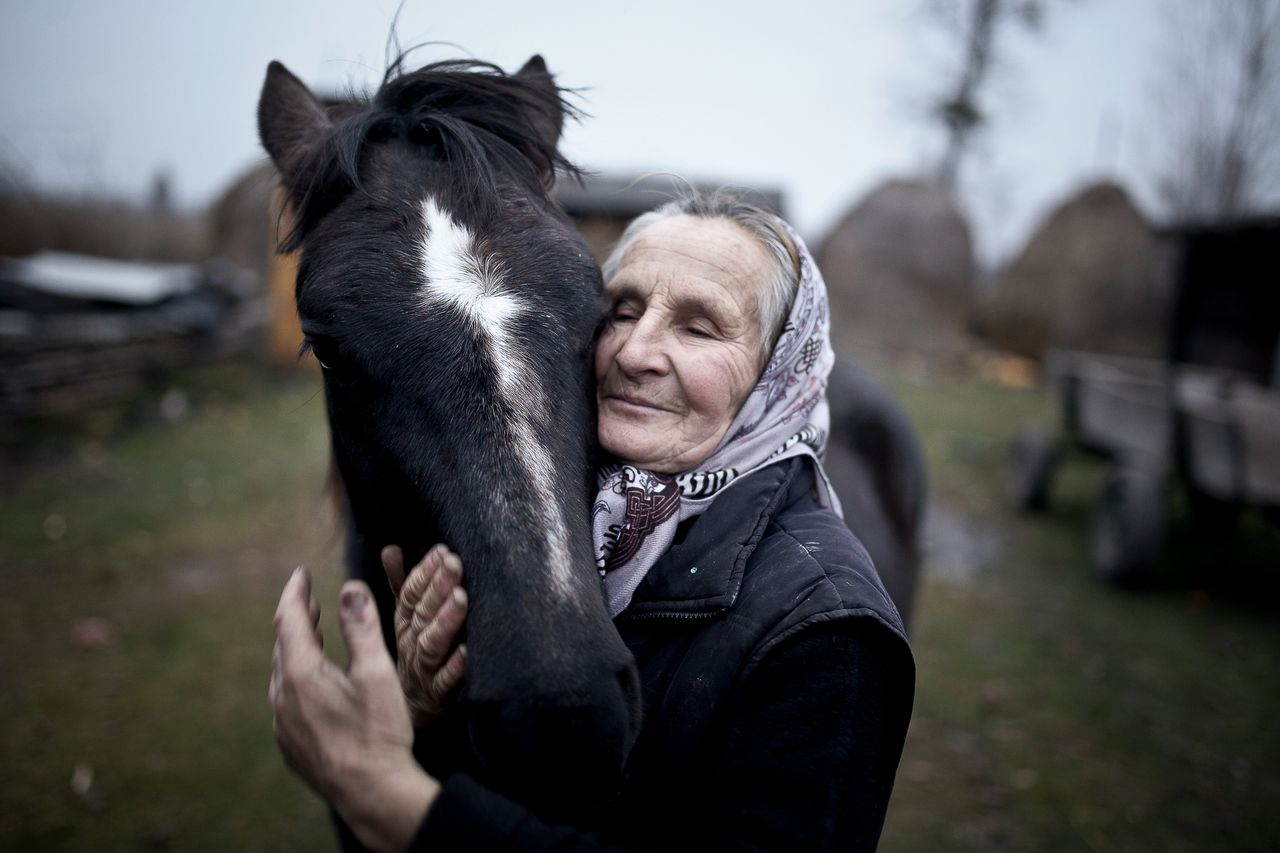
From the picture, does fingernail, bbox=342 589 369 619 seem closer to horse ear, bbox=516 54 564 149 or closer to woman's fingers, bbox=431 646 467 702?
Result: woman's fingers, bbox=431 646 467 702

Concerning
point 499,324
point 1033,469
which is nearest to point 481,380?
point 499,324

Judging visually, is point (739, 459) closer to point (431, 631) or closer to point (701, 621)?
point (701, 621)

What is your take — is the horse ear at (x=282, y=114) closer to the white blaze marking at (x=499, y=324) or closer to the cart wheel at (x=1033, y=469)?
the white blaze marking at (x=499, y=324)

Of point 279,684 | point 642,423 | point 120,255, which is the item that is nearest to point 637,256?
point 642,423

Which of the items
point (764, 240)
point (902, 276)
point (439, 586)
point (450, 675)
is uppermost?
point (764, 240)

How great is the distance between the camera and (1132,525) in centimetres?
539

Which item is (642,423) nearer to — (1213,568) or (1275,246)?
(1213,568)

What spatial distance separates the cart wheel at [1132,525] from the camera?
5387 mm

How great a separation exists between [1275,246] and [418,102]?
33.8ft

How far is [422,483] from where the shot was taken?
1.30 meters

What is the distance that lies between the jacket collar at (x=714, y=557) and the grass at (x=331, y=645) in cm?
88

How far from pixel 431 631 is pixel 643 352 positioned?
26.1 inches

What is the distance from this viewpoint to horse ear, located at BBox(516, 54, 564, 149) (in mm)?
1930

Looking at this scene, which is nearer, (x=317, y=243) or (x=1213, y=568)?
(x=317, y=243)
